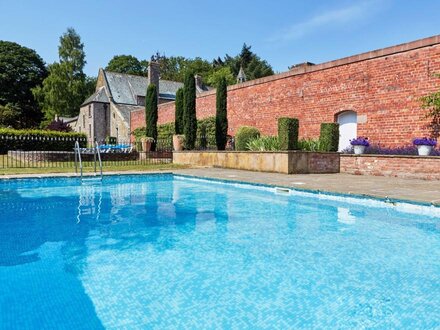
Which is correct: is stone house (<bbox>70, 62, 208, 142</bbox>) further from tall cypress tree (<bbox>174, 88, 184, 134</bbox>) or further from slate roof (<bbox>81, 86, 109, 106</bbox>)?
tall cypress tree (<bbox>174, 88, 184, 134</bbox>)

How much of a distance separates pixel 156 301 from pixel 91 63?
49.4m

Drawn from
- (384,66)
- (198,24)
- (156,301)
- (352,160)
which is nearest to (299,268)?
(156,301)

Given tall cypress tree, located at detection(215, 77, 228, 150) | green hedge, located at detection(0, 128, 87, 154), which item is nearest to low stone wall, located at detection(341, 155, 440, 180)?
tall cypress tree, located at detection(215, 77, 228, 150)

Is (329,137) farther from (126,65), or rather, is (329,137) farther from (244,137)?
(126,65)

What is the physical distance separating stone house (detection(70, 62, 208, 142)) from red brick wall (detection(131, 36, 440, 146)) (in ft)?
72.9

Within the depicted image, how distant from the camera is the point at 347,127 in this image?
13.6 meters

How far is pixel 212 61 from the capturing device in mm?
73938

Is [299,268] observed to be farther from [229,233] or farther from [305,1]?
[305,1]

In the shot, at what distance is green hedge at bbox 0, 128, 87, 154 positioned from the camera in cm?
2197

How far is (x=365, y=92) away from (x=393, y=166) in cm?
361

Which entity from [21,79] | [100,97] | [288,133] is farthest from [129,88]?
[288,133]

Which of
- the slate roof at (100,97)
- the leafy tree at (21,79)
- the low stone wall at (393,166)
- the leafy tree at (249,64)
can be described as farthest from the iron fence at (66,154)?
the leafy tree at (249,64)

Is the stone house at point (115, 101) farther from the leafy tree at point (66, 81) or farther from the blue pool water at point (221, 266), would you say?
the blue pool water at point (221, 266)

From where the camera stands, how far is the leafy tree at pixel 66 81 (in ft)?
143
